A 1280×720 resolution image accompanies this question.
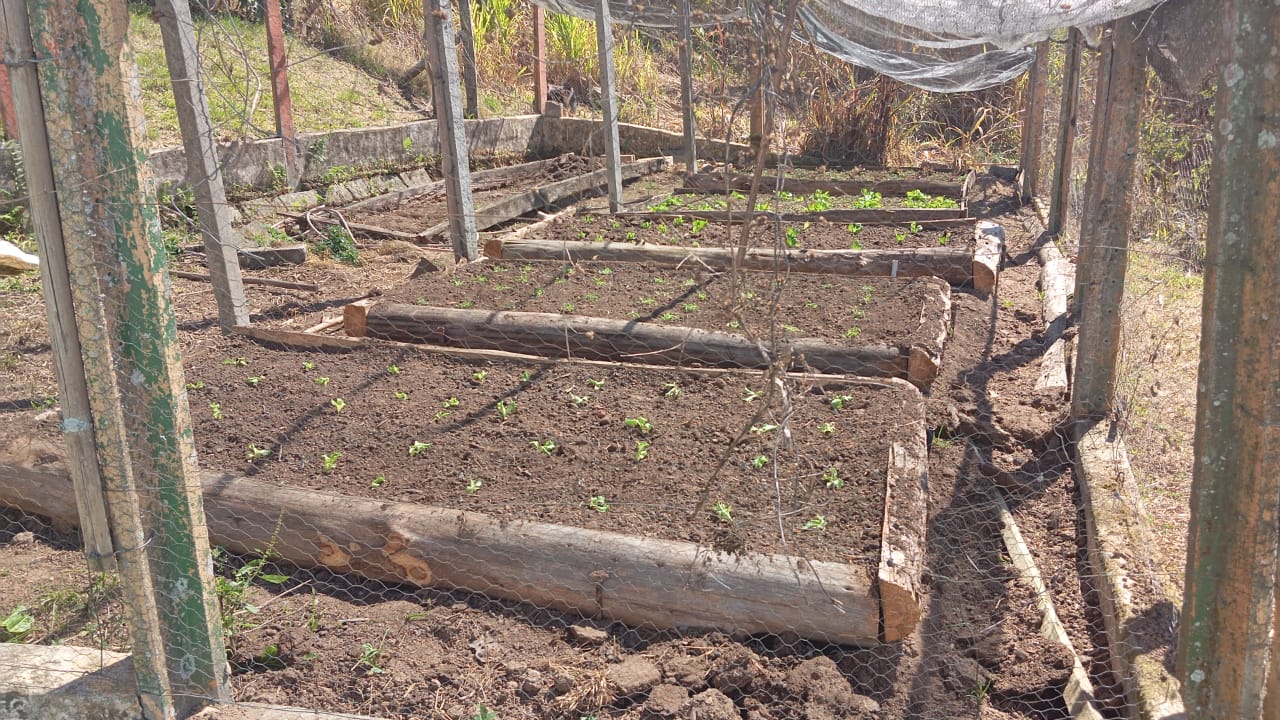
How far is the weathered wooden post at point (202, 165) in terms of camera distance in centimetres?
507

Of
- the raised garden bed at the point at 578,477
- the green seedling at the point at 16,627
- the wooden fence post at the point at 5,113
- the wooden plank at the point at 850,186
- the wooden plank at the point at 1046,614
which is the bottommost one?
the wooden plank at the point at 1046,614

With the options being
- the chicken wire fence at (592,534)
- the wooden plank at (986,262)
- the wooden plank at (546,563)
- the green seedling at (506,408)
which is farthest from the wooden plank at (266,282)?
the wooden plank at (986,262)

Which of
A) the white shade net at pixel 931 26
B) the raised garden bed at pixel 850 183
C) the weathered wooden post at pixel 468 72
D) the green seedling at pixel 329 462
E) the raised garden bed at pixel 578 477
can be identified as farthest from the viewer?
the weathered wooden post at pixel 468 72

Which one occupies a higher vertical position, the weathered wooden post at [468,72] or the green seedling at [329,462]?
the weathered wooden post at [468,72]

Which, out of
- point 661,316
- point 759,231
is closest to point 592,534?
point 661,316

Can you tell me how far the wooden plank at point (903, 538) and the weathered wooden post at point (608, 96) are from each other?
443 cm

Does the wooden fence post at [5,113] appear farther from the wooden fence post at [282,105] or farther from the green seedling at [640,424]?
the green seedling at [640,424]

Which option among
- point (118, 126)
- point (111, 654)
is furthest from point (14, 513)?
point (118, 126)

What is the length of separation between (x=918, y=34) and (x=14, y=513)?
22.0 ft

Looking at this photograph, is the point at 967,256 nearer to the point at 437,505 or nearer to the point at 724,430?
the point at 724,430

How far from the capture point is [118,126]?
2.26 m

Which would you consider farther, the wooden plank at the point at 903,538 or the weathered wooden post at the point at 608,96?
the weathered wooden post at the point at 608,96

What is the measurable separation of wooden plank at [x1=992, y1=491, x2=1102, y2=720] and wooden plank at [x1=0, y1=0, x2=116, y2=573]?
9.29 ft

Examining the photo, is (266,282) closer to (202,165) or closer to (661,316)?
(202,165)
